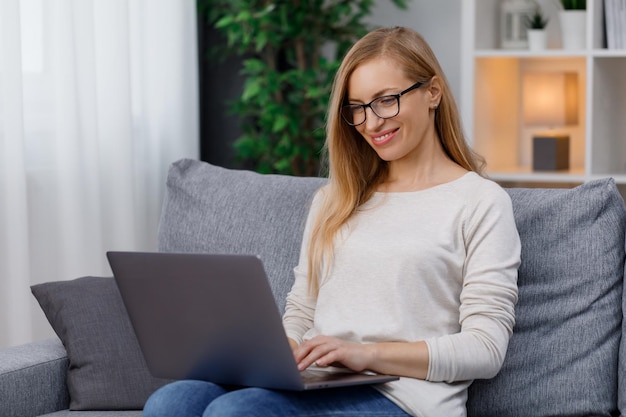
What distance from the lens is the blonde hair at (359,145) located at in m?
1.81

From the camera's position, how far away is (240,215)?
2.18 meters

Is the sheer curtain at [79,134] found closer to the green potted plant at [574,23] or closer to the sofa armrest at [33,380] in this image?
the sofa armrest at [33,380]

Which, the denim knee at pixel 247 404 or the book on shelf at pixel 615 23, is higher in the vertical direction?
the book on shelf at pixel 615 23

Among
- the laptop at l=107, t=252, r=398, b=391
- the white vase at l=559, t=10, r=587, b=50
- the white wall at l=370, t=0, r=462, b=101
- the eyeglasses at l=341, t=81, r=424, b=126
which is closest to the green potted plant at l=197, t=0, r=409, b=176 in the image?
the white wall at l=370, t=0, r=462, b=101

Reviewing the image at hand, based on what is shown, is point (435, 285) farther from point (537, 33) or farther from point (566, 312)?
point (537, 33)

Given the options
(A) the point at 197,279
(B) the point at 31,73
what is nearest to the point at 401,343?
(A) the point at 197,279

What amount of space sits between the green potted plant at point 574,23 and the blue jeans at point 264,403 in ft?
6.14

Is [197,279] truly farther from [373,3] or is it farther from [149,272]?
[373,3]

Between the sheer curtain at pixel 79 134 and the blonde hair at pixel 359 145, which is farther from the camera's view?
the sheer curtain at pixel 79 134

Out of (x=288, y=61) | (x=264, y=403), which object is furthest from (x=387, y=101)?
(x=288, y=61)

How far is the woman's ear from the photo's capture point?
183 centimetres

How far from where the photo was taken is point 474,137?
321 centimetres

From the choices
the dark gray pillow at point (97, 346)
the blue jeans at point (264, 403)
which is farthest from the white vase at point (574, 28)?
the blue jeans at point (264, 403)

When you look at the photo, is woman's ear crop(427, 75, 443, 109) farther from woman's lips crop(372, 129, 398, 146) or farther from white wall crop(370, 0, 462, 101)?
white wall crop(370, 0, 462, 101)
